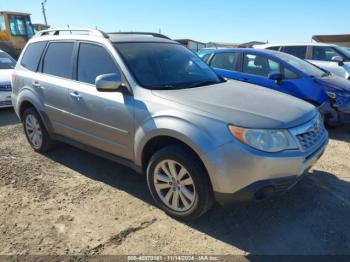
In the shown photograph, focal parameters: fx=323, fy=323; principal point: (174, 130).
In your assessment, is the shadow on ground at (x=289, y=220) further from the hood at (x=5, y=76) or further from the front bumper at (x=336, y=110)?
the hood at (x=5, y=76)

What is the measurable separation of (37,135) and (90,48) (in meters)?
1.83

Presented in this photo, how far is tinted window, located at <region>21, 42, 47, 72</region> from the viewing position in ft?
15.4

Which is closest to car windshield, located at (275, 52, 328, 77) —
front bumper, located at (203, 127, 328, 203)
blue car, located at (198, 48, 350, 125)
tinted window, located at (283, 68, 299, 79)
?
blue car, located at (198, 48, 350, 125)

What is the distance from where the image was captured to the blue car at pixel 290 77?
564 cm

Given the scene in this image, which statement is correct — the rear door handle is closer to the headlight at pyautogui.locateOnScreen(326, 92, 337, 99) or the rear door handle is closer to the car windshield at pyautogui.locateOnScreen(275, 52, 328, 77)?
the car windshield at pyautogui.locateOnScreen(275, 52, 328, 77)

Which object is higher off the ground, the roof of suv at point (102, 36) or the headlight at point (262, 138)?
the roof of suv at point (102, 36)

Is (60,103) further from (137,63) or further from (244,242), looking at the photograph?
(244,242)

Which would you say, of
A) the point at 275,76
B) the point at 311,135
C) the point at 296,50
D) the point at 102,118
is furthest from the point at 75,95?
the point at 296,50

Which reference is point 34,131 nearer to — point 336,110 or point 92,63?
point 92,63

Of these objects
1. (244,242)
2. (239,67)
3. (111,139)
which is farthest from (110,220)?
(239,67)

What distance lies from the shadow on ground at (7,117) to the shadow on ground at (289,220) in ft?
13.1

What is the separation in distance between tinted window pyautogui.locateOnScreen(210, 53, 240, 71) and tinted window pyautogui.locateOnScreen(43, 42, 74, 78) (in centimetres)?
357

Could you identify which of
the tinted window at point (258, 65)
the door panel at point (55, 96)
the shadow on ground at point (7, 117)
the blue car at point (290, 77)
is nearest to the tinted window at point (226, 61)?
the blue car at point (290, 77)

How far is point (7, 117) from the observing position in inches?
298
